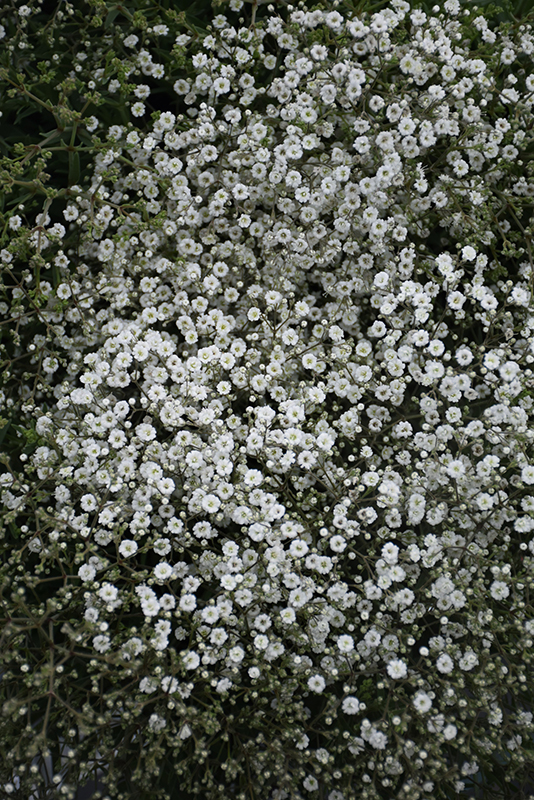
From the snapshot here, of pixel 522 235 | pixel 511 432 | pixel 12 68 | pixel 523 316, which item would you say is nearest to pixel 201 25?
Result: pixel 12 68

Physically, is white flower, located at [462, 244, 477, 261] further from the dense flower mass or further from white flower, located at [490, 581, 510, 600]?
white flower, located at [490, 581, 510, 600]

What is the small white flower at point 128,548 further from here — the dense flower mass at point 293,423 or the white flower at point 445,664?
the white flower at point 445,664

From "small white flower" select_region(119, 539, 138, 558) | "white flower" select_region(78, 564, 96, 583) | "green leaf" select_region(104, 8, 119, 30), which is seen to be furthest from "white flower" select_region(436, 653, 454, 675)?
"green leaf" select_region(104, 8, 119, 30)

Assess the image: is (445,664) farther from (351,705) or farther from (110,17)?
(110,17)

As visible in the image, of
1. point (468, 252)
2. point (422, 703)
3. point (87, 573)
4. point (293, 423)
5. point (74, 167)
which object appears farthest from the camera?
point (74, 167)

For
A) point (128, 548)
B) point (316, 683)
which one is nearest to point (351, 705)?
point (316, 683)

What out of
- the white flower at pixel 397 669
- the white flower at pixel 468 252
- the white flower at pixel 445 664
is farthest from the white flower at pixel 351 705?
the white flower at pixel 468 252

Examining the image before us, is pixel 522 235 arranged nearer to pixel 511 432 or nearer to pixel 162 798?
pixel 511 432

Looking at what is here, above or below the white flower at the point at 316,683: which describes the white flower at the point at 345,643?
above

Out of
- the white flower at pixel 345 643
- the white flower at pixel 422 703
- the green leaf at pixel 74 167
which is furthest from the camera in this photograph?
the green leaf at pixel 74 167
